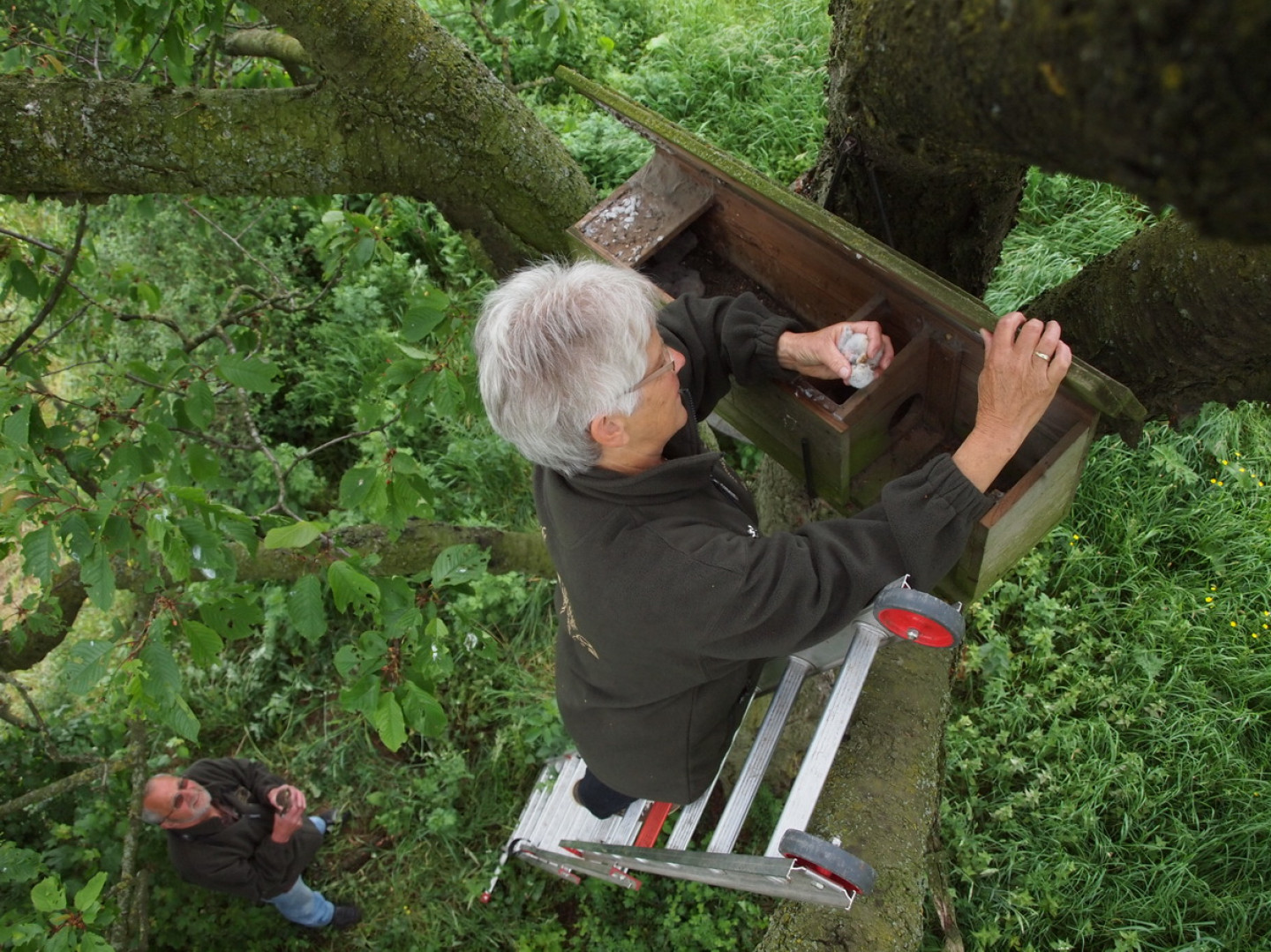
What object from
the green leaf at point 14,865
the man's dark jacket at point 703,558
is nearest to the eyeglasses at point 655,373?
the man's dark jacket at point 703,558

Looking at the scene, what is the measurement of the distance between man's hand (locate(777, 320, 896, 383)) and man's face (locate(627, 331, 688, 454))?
40 centimetres

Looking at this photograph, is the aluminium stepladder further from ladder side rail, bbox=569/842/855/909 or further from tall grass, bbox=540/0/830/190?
tall grass, bbox=540/0/830/190

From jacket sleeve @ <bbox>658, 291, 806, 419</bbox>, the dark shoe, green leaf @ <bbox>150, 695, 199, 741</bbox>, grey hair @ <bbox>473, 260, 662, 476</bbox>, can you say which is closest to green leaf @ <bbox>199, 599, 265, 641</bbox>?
green leaf @ <bbox>150, 695, 199, 741</bbox>

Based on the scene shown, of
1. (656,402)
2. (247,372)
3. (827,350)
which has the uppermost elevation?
(827,350)

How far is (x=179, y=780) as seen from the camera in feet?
12.7

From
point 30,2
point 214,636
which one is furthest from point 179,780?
point 30,2

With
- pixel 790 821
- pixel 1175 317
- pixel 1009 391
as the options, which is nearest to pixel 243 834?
pixel 790 821

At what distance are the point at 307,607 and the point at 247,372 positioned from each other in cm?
67

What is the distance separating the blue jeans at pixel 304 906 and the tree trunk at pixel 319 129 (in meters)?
3.28

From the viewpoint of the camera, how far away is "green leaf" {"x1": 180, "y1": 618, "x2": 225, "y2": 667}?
6.49 feet

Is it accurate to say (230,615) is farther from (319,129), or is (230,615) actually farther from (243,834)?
(243,834)

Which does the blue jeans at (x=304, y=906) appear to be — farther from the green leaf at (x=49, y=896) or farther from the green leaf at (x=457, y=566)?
the green leaf at (x=457, y=566)

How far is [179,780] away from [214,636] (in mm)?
2401

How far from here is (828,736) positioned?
200cm
